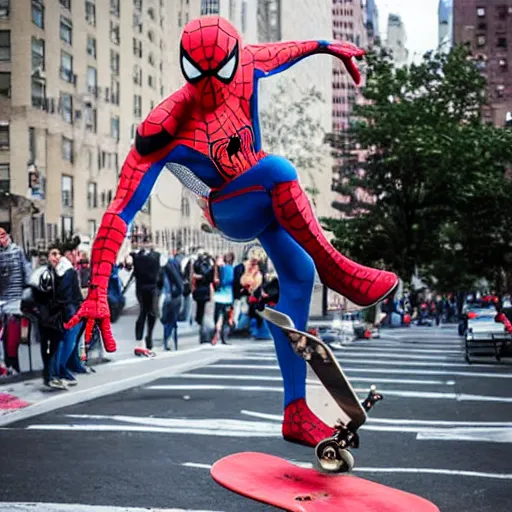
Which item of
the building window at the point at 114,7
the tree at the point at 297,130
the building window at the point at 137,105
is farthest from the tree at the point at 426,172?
the building window at the point at 114,7

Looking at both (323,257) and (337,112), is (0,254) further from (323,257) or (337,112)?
(337,112)

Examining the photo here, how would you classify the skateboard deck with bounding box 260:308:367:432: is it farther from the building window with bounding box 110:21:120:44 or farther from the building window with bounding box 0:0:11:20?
the building window with bounding box 110:21:120:44

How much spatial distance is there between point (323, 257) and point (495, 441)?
311 cm

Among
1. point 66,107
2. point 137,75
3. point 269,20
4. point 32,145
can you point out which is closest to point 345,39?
point 269,20

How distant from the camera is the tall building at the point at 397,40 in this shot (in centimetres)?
1350

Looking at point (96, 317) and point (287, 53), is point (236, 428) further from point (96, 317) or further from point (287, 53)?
point (96, 317)

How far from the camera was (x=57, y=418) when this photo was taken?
677 cm

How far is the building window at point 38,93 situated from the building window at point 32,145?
0.90 ft

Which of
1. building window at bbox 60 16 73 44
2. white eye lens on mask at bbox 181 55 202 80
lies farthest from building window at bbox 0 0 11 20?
white eye lens on mask at bbox 181 55 202 80

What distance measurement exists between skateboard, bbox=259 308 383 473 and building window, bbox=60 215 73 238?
6303 millimetres

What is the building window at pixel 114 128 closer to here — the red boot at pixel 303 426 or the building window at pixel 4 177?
the building window at pixel 4 177

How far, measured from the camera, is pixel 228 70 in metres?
3.42

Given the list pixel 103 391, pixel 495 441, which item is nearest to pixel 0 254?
pixel 103 391

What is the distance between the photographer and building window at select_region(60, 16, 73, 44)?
30.7 ft
